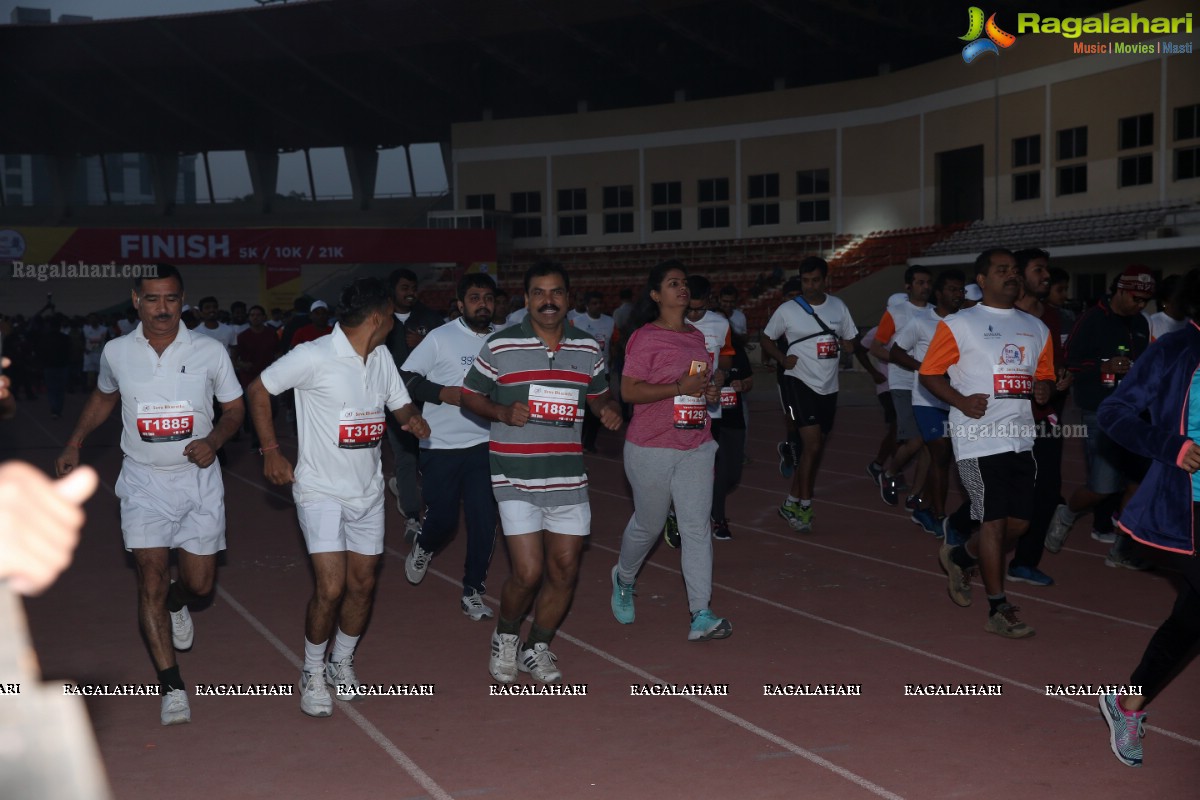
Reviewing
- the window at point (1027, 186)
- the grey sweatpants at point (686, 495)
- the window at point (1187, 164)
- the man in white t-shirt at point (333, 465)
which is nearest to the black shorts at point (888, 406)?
the grey sweatpants at point (686, 495)

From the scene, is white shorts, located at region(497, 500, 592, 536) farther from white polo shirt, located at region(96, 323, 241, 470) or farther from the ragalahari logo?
the ragalahari logo

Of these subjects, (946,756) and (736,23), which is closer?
(946,756)

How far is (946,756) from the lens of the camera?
15.0 feet

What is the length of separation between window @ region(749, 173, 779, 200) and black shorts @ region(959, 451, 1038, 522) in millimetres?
34236

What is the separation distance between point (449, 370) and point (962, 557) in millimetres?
3090

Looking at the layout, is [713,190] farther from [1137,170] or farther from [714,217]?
[1137,170]

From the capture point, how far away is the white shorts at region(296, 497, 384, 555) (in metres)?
5.21

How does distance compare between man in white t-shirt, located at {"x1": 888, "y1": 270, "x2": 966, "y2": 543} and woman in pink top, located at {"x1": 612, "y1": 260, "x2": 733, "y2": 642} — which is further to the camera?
man in white t-shirt, located at {"x1": 888, "y1": 270, "x2": 966, "y2": 543}

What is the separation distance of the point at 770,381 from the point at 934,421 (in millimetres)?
17914

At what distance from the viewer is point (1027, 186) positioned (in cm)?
3400

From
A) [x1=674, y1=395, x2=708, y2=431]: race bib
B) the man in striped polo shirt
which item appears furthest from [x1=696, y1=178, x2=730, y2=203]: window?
the man in striped polo shirt

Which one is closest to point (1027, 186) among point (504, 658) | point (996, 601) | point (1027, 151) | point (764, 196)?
point (1027, 151)

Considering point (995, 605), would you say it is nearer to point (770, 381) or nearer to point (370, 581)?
point (370, 581)

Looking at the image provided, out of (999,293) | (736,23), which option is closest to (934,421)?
(999,293)
